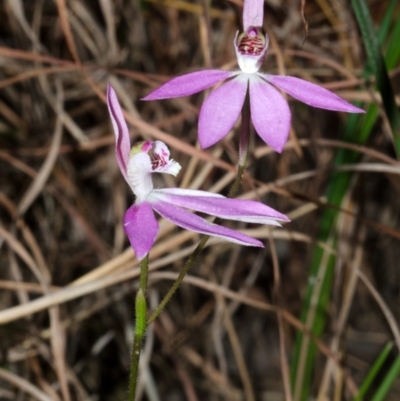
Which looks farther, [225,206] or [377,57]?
[377,57]

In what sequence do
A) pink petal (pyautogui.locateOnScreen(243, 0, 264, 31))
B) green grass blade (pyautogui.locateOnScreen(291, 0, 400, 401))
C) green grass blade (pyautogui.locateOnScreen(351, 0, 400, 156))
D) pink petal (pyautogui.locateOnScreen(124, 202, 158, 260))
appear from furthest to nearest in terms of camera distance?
green grass blade (pyautogui.locateOnScreen(291, 0, 400, 401)) < green grass blade (pyautogui.locateOnScreen(351, 0, 400, 156)) < pink petal (pyautogui.locateOnScreen(243, 0, 264, 31)) < pink petal (pyautogui.locateOnScreen(124, 202, 158, 260))

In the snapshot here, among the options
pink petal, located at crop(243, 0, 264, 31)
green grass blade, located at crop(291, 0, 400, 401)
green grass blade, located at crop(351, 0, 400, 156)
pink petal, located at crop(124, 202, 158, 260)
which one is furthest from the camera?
green grass blade, located at crop(291, 0, 400, 401)

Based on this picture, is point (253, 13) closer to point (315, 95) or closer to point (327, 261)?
point (315, 95)

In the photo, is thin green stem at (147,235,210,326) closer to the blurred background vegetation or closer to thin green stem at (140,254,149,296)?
thin green stem at (140,254,149,296)

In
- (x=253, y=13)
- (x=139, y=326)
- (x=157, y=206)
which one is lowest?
(x=139, y=326)

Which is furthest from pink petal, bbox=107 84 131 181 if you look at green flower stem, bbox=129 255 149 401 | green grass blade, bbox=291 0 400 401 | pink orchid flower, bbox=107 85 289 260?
green grass blade, bbox=291 0 400 401

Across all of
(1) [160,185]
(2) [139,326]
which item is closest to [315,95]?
(2) [139,326]

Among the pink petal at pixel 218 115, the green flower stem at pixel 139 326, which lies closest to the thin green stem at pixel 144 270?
the green flower stem at pixel 139 326
